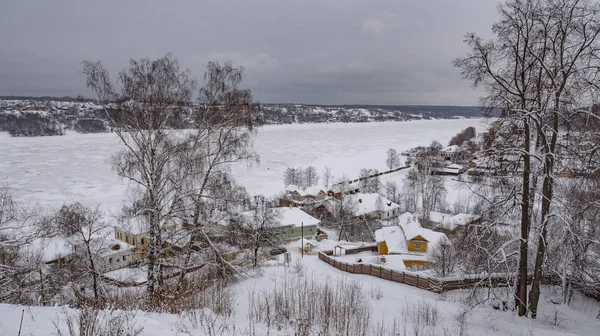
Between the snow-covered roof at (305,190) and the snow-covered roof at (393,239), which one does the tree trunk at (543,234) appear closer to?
the snow-covered roof at (393,239)

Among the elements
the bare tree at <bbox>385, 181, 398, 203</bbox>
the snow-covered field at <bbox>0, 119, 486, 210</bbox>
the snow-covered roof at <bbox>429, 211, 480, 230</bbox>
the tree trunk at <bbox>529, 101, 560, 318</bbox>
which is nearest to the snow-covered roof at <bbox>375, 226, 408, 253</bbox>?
the snow-covered roof at <bbox>429, 211, 480, 230</bbox>

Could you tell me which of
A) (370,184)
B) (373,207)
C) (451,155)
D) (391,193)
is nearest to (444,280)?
(373,207)

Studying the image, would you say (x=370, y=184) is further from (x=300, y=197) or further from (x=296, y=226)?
(x=296, y=226)

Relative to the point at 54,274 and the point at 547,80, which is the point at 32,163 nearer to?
the point at 54,274

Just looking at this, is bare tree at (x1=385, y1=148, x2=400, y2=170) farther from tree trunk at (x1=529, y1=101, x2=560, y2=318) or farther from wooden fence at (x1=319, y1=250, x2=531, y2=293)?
tree trunk at (x1=529, y1=101, x2=560, y2=318)

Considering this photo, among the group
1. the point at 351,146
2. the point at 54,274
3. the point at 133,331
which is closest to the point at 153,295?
the point at 133,331

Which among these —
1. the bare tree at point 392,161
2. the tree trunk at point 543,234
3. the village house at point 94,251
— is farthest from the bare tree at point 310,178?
the tree trunk at point 543,234
